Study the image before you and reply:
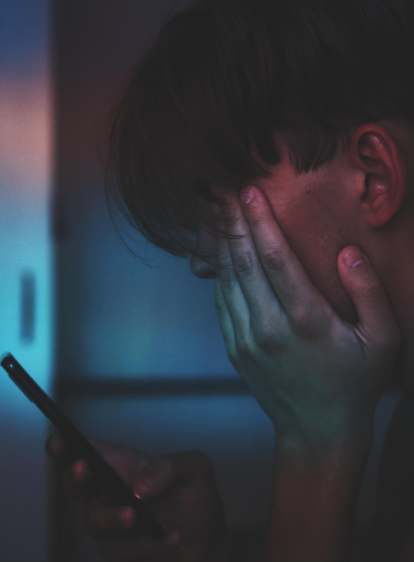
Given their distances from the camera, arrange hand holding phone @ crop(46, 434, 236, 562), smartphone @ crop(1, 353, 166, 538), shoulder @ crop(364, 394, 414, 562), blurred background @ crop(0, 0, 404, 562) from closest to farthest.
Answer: smartphone @ crop(1, 353, 166, 538), hand holding phone @ crop(46, 434, 236, 562), blurred background @ crop(0, 0, 404, 562), shoulder @ crop(364, 394, 414, 562)

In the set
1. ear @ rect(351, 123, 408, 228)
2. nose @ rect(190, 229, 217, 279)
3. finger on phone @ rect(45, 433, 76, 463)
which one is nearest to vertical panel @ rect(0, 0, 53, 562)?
finger on phone @ rect(45, 433, 76, 463)

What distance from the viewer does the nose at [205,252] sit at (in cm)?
61

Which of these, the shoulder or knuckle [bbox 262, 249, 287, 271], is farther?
the shoulder

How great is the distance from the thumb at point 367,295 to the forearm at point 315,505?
0.14 meters

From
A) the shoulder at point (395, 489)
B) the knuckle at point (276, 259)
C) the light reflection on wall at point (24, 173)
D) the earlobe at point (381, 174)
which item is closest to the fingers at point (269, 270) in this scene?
the knuckle at point (276, 259)

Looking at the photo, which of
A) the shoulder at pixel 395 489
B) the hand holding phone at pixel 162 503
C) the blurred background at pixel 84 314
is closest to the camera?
the hand holding phone at pixel 162 503

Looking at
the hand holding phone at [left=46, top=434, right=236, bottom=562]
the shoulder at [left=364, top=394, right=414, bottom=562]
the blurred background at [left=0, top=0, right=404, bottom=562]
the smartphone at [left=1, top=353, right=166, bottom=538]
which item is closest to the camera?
the smartphone at [left=1, top=353, right=166, bottom=538]

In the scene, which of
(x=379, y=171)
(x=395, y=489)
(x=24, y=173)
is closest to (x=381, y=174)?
(x=379, y=171)

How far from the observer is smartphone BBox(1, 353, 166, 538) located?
1.62 ft

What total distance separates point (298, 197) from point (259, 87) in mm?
135

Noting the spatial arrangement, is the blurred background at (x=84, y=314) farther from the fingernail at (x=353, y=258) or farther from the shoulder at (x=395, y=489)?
the fingernail at (x=353, y=258)

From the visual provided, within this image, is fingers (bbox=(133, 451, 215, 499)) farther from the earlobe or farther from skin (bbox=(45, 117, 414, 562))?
the earlobe

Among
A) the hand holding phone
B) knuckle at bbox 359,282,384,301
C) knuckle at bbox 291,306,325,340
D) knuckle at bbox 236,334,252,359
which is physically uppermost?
knuckle at bbox 359,282,384,301

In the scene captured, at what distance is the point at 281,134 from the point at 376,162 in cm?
12
